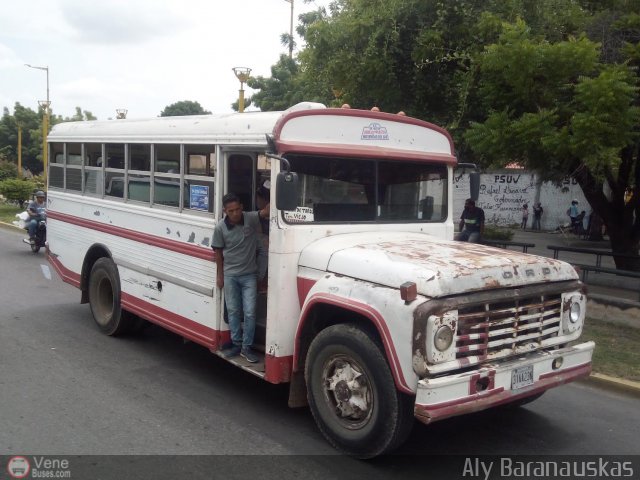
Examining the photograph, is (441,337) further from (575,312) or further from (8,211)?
(8,211)

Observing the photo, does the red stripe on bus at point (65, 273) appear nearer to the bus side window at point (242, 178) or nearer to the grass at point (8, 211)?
the bus side window at point (242, 178)

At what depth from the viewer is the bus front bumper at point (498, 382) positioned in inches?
151

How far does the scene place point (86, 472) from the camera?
4.13m

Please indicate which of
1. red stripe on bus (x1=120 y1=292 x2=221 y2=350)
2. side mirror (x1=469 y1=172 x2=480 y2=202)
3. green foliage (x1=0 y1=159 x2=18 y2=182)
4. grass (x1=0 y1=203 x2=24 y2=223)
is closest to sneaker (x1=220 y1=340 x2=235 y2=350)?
red stripe on bus (x1=120 y1=292 x2=221 y2=350)

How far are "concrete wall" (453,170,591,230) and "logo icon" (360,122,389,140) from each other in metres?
19.6

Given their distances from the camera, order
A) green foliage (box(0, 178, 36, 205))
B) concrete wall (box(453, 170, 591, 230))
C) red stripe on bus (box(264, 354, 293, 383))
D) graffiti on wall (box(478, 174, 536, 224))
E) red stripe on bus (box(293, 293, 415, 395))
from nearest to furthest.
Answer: red stripe on bus (box(293, 293, 415, 395)) → red stripe on bus (box(264, 354, 293, 383)) → green foliage (box(0, 178, 36, 205)) → concrete wall (box(453, 170, 591, 230)) → graffiti on wall (box(478, 174, 536, 224))

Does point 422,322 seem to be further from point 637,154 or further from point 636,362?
point 637,154

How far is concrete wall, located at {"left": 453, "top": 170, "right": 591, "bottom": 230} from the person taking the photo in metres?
25.0

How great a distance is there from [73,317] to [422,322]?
613 centimetres

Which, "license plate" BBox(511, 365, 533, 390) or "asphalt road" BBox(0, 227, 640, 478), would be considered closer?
"license plate" BBox(511, 365, 533, 390)

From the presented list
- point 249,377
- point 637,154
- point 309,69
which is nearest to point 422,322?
point 249,377

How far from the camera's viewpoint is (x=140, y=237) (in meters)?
6.64

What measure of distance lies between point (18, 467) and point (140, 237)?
290 cm

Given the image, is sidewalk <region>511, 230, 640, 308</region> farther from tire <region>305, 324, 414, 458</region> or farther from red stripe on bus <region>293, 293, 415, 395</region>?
red stripe on bus <region>293, 293, 415, 395</region>
